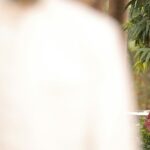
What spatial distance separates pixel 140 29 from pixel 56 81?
370 cm

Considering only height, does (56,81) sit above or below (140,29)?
below

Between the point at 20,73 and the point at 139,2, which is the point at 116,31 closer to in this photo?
the point at 20,73

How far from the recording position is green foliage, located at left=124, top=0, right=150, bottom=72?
4246 mm

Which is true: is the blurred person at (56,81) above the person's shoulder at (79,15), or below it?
below

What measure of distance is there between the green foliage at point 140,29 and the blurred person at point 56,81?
11.5ft

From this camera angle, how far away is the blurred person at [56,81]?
0.66 meters

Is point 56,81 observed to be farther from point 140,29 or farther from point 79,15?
point 140,29

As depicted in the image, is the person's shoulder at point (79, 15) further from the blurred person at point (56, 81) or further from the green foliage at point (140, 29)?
the green foliage at point (140, 29)

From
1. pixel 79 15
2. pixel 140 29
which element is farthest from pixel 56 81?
pixel 140 29

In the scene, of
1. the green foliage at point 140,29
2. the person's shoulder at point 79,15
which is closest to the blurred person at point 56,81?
the person's shoulder at point 79,15

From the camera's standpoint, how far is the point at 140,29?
4.29 m

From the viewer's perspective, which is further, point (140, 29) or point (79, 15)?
point (140, 29)

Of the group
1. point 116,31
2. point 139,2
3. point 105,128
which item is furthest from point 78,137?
point 139,2

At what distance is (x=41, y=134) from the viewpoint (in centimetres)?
67
